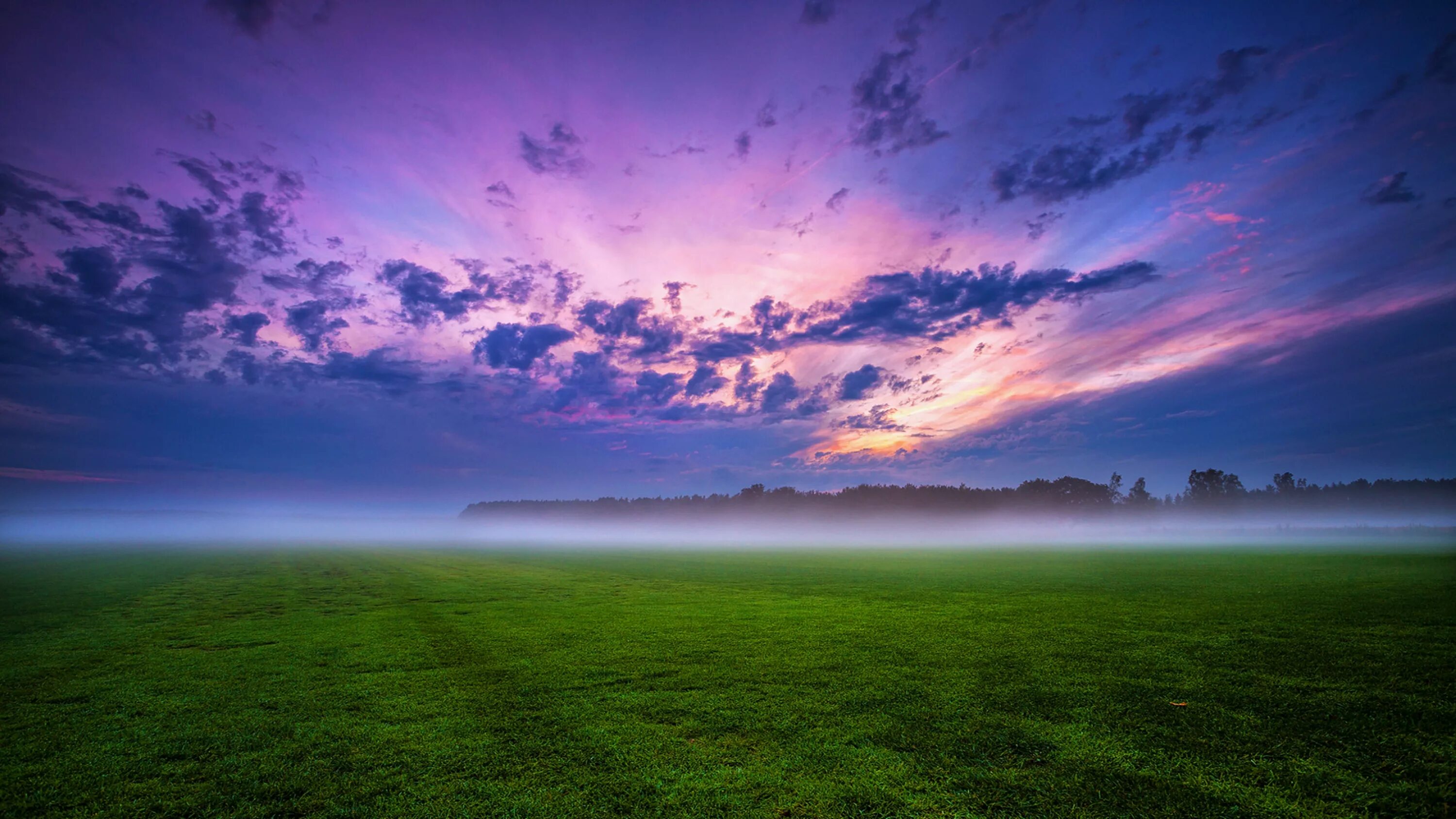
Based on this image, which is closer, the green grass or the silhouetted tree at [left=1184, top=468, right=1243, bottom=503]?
the green grass

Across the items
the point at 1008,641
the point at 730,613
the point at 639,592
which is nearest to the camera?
the point at 1008,641

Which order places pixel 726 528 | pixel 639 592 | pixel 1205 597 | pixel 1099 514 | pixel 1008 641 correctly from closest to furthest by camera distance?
pixel 1008 641 < pixel 1205 597 < pixel 639 592 < pixel 1099 514 < pixel 726 528

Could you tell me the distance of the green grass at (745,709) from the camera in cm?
343

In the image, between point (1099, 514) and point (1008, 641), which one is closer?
point (1008, 641)

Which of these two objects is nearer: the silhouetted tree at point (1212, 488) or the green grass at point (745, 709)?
the green grass at point (745, 709)

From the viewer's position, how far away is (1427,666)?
18.6ft

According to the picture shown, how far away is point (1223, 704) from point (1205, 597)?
9003 mm

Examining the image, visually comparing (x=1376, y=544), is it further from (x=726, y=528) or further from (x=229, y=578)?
(x=726, y=528)

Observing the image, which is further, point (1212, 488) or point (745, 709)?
point (1212, 488)

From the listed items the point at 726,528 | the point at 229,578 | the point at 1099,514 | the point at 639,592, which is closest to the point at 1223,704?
the point at 639,592

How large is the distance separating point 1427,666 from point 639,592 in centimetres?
1341

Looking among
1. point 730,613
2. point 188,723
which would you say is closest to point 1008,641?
point 730,613

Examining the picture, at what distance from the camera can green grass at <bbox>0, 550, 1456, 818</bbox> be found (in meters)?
3.43

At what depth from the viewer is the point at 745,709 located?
197 inches
